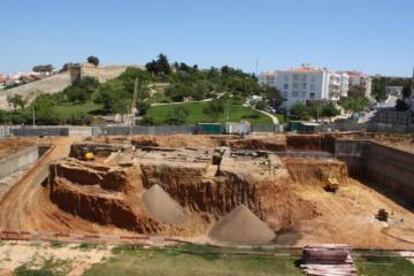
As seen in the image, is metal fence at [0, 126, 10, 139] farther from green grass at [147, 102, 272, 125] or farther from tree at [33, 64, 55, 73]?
tree at [33, 64, 55, 73]

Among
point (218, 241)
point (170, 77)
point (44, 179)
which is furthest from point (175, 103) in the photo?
point (218, 241)

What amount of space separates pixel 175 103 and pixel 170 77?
79.1 feet

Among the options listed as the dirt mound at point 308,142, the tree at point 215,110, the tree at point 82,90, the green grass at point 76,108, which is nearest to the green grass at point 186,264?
the dirt mound at point 308,142

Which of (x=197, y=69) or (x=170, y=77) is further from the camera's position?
(x=197, y=69)

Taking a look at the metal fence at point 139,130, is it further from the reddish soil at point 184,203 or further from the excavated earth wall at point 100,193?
the excavated earth wall at point 100,193

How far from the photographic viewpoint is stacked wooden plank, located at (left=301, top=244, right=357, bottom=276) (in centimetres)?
1883

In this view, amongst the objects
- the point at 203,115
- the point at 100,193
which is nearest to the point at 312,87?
the point at 203,115

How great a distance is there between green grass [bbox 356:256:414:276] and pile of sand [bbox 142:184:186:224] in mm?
10589

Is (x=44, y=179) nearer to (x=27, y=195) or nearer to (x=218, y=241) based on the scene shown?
(x=27, y=195)

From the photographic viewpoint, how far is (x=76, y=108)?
258 ft

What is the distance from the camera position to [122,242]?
21.5 metres

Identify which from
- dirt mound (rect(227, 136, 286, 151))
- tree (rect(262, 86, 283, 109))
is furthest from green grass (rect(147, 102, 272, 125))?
dirt mound (rect(227, 136, 286, 151))

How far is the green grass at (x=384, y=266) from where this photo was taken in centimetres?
1919

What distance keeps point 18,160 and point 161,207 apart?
14.2 metres
